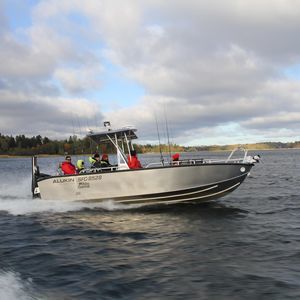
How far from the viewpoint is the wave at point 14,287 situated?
6316 mm

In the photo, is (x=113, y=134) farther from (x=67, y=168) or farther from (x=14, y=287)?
(x=14, y=287)

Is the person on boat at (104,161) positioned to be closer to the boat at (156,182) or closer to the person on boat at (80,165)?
the boat at (156,182)

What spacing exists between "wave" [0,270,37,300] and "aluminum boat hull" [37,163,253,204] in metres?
7.37

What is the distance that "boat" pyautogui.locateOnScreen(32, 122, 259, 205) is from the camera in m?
14.5

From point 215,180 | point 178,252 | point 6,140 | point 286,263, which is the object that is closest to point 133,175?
point 215,180

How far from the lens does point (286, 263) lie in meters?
8.13

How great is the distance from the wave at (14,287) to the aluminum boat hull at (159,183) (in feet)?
24.2

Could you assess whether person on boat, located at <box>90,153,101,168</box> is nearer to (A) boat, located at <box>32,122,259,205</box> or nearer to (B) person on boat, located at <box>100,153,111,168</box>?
(B) person on boat, located at <box>100,153,111,168</box>

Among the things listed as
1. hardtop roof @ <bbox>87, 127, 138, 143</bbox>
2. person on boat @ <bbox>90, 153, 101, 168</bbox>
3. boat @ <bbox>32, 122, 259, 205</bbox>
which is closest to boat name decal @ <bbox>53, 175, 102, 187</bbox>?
boat @ <bbox>32, 122, 259, 205</bbox>

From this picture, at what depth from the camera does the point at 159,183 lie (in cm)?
1461

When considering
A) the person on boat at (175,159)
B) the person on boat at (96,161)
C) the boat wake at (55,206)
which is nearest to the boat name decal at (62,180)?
the boat wake at (55,206)

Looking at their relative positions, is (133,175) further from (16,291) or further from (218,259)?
(16,291)

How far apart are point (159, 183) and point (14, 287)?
8.29 metres

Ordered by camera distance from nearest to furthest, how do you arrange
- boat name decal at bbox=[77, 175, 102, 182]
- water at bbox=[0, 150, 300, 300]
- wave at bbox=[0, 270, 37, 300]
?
wave at bbox=[0, 270, 37, 300], water at bbox=[0, 150, 300, 300], boat name decal at bbox=[77, 175, 102, 182]
